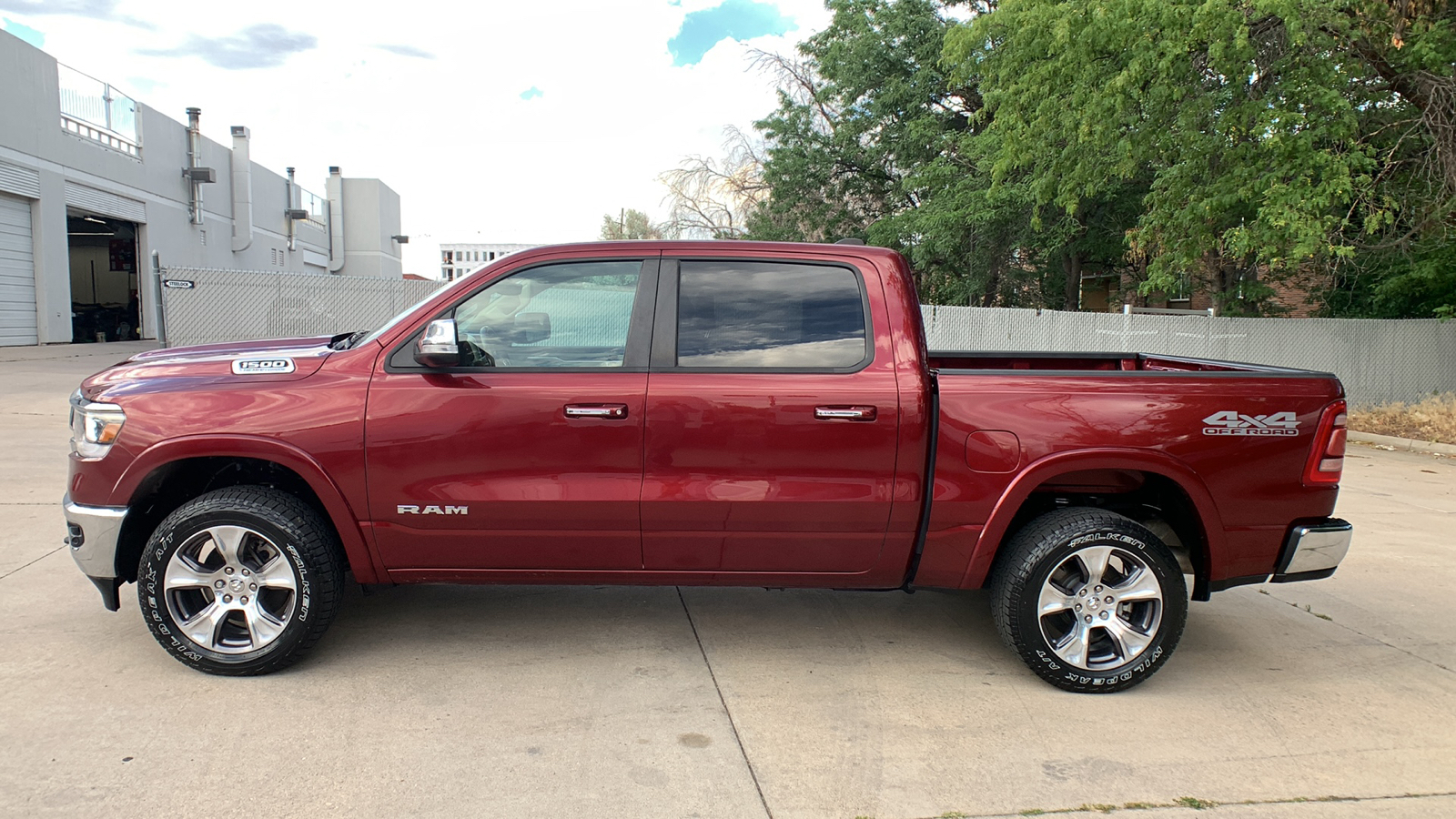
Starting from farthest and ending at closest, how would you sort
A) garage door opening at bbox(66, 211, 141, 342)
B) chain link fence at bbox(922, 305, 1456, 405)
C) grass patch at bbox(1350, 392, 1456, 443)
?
garage door opening at bbox(66, 211, 141, 342), chain link fence at bbox(922, 305, 1456, 405), grass patch at bbox(1350, 392, 1456, 443)

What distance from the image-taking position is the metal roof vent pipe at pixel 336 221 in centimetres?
5194

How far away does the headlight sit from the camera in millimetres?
3867

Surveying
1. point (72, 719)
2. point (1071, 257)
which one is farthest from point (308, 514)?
point (1071, 257)

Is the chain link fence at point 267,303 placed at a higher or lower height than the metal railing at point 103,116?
lower

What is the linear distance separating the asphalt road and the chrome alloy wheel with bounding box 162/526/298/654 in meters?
0.20

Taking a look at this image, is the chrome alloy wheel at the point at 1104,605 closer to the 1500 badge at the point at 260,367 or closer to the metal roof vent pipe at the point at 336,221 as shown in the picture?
the 1500 badge at the point at 260,367

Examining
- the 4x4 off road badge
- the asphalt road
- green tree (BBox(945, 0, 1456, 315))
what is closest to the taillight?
the 4x4 off road badge

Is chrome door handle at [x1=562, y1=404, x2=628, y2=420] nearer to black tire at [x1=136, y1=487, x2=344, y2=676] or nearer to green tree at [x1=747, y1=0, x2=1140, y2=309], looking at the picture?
black tire at [x1=136, y1=487, x2=344, y2=676]

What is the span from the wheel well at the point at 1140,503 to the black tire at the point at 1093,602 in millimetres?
207

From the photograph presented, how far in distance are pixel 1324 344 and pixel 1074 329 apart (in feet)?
13.1

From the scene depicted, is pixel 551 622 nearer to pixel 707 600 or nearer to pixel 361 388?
pixel 707 600

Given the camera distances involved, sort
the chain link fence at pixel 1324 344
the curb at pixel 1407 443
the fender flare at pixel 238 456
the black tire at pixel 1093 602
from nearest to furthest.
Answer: the fender flare at pixel 238 456, the black tire at pixel 1093 602, the curb at pixel 1407 443, the chain link fence at pixel 1324 344

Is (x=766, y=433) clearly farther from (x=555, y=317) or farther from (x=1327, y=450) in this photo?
(x=1327, y=450)

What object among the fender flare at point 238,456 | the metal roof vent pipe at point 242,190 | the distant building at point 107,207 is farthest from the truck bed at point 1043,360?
the metal roof vent pipe at point 242,190
